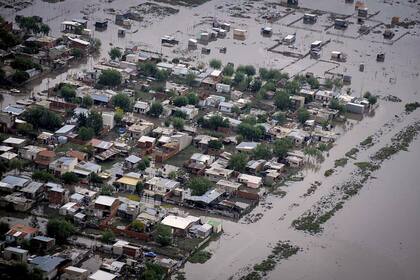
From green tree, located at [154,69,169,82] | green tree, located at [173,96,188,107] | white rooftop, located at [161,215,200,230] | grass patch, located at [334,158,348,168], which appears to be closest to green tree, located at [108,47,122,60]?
green tree, located at [154,69,169,82]

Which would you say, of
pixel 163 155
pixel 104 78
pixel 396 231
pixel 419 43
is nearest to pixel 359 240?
pixel 396 231

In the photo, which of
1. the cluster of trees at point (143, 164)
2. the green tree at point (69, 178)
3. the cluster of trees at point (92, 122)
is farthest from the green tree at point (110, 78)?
the green tree at point (69, 178)

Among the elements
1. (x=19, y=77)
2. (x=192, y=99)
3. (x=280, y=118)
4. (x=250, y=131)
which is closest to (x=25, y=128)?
(x=19, y=77)

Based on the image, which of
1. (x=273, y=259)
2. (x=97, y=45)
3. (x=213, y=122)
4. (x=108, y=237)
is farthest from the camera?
(x=97, y=45)

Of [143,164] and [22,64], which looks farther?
[22,64]

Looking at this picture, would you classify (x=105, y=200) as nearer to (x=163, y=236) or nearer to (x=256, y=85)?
(x=163, y=236)

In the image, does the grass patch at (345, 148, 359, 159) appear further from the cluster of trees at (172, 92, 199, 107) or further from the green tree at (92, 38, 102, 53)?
the green tree at (92, 38, 102, 53)

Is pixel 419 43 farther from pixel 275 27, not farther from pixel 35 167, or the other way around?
pixel 35 167

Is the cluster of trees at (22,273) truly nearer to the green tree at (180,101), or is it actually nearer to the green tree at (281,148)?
the green tree at (281,148)
